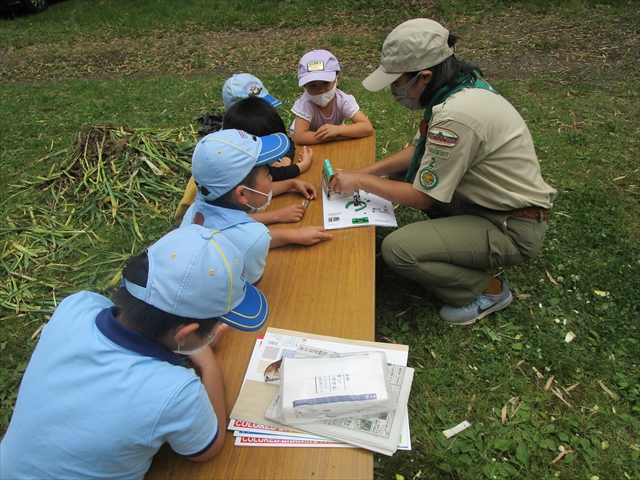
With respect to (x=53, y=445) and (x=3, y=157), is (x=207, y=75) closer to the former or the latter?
(x=3, y=157)

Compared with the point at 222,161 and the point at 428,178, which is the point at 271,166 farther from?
the point at 428,178

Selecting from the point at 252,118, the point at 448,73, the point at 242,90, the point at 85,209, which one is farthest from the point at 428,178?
the point at 85,209

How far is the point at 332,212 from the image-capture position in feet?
7.53

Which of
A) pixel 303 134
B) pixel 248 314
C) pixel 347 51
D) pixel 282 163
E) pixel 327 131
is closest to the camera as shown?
pixel 248 314

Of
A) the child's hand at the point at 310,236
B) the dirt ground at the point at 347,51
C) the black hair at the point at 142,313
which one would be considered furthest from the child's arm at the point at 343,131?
the dirt ground at the point at 347,51

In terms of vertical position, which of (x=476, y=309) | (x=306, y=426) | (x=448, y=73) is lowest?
(x=476, y=309)

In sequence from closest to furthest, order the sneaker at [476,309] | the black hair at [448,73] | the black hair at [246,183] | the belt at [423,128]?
the black hair at [246,183] < the black hair at [448,73] < the belt at [423,128] < the sneaker at [476,309]

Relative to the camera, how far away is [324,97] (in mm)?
3098

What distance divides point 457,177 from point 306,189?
0.87 metres

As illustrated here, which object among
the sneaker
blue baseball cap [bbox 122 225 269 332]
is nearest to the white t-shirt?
the sneaker

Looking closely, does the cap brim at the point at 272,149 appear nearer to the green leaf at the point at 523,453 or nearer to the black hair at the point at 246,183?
the black hair at the point at 246,183

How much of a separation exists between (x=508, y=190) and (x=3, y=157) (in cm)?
529

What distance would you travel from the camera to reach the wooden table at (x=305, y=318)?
4.18ft

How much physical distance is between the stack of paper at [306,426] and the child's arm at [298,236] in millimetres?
560
